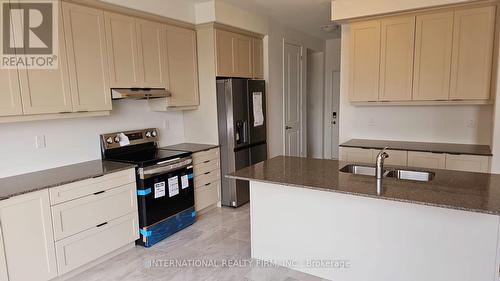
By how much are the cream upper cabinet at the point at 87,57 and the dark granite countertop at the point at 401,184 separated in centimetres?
159

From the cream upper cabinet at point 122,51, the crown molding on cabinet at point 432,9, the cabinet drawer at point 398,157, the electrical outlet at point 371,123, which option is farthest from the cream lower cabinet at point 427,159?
the cream upper cabinet at point 122,51

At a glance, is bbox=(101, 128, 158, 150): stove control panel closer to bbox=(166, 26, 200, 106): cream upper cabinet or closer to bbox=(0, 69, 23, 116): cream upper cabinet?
bbox=(166, 26, 200, 106): cream upper cabinet

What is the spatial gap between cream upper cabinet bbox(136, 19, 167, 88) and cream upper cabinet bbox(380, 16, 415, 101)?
262 centimetres

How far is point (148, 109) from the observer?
3945 millimetres

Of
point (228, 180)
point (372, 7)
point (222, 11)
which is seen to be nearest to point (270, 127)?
point (228, 180)

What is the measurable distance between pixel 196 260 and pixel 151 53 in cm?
224

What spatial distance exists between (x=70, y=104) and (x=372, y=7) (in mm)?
3302

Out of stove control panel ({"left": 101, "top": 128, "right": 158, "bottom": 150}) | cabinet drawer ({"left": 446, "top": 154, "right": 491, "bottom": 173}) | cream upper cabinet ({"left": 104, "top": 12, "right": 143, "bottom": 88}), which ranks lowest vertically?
cabinet drawer ({"left": 446, "top": 154, "right": 491, "bottom": 173})

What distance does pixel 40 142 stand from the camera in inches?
114

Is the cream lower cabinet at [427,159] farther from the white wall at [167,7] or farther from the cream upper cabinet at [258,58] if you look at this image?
the white wall at [167,7]

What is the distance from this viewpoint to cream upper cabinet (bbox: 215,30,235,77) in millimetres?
4078

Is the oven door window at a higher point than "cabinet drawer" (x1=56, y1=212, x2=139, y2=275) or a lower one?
higher

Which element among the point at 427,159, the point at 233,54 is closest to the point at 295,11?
the point at 233,54

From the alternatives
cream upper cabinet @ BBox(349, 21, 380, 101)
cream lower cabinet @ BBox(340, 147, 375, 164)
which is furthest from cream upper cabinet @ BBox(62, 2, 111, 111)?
cream upper cabinet @ BBox(349, 21, 380, 101)
